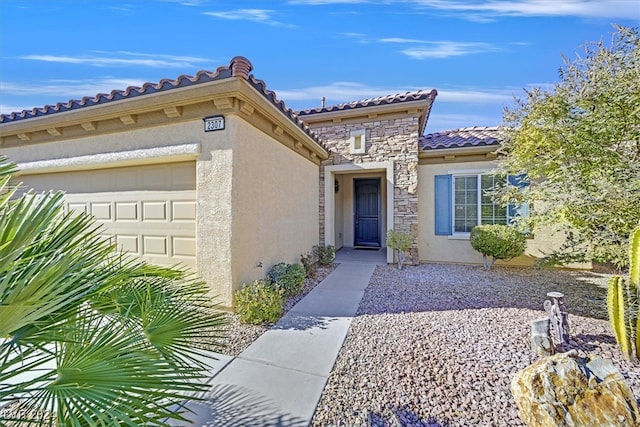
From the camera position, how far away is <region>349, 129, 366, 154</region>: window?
9250 millimetres

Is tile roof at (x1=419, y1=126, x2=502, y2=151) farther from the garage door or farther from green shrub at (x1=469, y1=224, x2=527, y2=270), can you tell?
the garage door

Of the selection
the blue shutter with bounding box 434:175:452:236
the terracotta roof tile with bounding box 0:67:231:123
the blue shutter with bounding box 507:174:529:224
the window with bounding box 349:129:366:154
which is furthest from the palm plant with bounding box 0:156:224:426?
the blue shutter with bounding box 507:174:529:224

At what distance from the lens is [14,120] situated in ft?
20.7

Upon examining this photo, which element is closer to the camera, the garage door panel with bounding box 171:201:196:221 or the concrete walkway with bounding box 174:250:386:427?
the concrete walkway with bounding box 174:250:386:427

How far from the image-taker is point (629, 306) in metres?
3.32

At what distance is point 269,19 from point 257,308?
540 centimetres

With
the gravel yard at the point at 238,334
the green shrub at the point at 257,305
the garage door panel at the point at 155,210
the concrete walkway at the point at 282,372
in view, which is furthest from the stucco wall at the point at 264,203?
the garage door panel at the point at 155,210

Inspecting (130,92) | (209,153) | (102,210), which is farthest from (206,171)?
(102,210)

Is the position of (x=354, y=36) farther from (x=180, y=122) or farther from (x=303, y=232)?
(x=303, y=232)

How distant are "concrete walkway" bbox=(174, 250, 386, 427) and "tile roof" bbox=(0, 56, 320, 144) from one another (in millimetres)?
4055

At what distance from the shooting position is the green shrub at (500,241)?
755 cm

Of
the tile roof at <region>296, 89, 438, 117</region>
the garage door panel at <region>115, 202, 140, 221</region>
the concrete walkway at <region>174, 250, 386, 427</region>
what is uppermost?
the tile roof at <region>296, 89, 438, 117</region>

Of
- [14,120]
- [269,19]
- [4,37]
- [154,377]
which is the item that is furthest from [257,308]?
[14,120]

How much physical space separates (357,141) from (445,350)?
721 cm
